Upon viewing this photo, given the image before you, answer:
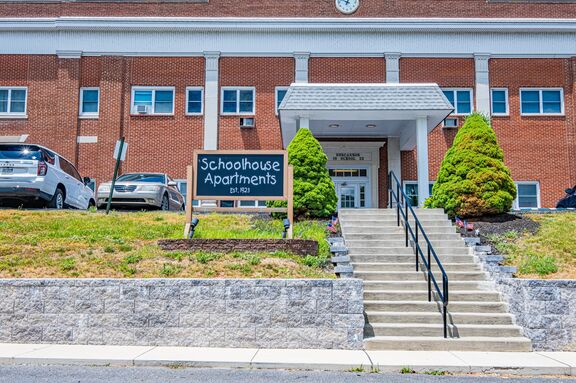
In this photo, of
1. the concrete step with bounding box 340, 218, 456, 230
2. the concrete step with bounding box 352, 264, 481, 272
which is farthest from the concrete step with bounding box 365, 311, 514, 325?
the concrete step with bounding box 340, 218, 456, 230

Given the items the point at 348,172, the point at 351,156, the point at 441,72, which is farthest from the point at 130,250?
the point at 441,72

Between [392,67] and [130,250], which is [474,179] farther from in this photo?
[392,67]

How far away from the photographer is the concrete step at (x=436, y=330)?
8531mm

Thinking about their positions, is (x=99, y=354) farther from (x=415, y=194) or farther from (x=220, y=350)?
(x=415, y=194)

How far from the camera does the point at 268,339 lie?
836 cm

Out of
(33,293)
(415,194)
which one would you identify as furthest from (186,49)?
(33,293)

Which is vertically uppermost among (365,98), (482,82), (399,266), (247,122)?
(482,82)

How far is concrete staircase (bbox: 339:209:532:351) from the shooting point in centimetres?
829

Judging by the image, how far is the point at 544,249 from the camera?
10812mm

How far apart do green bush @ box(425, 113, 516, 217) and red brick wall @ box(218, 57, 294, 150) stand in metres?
11.0

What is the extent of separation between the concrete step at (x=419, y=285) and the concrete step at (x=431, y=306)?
56 cm

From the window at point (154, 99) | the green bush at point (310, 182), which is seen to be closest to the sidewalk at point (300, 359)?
the green bush at point (310, 182)

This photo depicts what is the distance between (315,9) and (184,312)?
20158mm

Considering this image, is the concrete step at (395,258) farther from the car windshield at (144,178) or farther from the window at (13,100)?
the window at (13,100)
